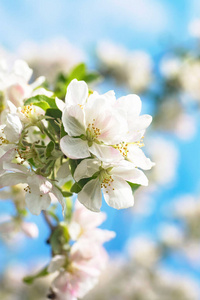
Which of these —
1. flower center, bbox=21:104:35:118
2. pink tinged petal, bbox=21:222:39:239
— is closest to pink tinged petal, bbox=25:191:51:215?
flower center, bbox=21:104:35:118

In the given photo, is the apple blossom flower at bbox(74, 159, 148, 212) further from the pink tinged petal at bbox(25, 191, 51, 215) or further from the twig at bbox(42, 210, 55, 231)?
the twig at bbox(42, 210, 55, 231)

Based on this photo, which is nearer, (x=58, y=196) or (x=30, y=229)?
(x=58, y=196)

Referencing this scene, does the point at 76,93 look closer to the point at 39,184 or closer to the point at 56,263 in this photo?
the point at 39,184

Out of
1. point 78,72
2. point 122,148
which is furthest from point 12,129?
point 78,72

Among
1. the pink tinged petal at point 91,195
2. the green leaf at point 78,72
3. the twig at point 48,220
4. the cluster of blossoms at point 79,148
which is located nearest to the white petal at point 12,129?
the cluster of blossoms at point 79,148

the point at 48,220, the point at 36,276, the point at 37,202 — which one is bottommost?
the point at 36,276

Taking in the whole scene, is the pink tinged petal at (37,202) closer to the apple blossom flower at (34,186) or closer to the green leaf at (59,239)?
the apple blossom flower at (34,186)

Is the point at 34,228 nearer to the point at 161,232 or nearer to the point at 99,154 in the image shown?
the point at 99,154
